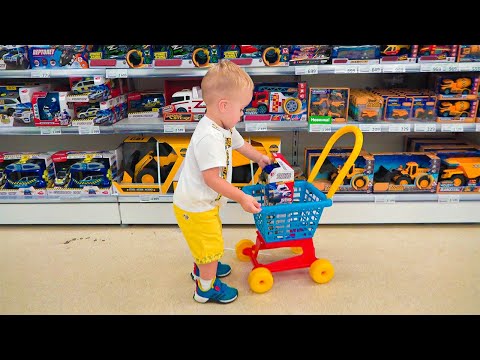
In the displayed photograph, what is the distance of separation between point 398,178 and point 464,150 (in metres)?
0.54

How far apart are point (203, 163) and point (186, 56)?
106cm

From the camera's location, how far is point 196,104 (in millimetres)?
2615

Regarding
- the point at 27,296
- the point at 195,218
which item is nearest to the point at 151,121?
the point at 195,218

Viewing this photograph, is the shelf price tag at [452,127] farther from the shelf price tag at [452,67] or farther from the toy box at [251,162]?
the toy box at [251,162]

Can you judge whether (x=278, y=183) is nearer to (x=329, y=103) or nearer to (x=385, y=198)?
(x=329, y=103)

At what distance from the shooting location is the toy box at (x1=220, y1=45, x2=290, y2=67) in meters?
2.44

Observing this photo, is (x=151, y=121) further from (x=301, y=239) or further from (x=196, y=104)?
(x=301, y=239)

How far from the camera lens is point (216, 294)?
6.41 feet

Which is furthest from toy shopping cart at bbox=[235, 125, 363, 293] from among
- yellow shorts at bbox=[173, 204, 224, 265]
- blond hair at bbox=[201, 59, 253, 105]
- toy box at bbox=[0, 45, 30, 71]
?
toy box at bbox=[0, 45, 30, 71]

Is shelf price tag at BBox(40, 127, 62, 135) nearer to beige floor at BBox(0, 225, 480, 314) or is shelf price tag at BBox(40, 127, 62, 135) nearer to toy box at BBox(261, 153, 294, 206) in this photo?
beige floor at BBox(0, 225, 480, 314)

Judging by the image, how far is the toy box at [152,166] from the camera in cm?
271

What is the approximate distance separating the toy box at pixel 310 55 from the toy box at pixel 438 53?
58cm

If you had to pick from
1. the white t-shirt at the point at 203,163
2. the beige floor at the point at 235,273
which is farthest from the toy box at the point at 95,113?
the white t-shirt at the point at 203,163

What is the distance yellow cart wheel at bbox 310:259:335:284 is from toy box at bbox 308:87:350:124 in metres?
0.98
